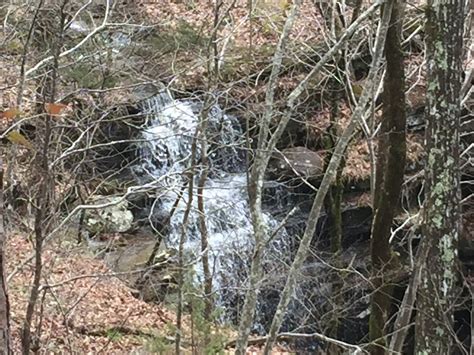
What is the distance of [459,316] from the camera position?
11539 mm

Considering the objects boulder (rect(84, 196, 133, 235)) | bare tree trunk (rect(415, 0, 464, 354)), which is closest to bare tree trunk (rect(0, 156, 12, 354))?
bare tree trunk (rect(415, 0, 464, 354))

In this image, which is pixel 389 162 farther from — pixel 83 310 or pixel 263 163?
pixel 83 310

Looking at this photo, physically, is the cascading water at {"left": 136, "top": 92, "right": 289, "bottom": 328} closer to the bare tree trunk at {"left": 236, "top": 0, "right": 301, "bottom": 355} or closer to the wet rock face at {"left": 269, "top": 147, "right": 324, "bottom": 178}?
the wet rock face at {"left": 269, "top": 147, "right": 324, "bottom": 178}

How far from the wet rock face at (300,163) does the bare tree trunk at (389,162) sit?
4978 mm

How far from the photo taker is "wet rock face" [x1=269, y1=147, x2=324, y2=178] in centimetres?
1174

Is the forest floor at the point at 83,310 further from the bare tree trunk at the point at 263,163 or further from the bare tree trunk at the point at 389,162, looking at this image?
the bare tree trunk at the point at 389,162

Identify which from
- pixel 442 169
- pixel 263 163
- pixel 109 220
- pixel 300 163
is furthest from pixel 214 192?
pixel 442 169

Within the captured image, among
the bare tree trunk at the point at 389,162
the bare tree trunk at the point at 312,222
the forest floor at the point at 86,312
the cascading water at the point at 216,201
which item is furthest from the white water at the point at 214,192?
the bare tree trunk at the point at 312,222

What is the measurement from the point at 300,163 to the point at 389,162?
19.4 feet

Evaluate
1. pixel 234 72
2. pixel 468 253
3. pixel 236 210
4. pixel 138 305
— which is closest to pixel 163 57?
pixel 234 72

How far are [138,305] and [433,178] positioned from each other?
618 cm

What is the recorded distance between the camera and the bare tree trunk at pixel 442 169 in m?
4.15

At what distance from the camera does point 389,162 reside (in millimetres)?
6047

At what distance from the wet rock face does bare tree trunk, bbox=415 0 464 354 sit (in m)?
7.29
